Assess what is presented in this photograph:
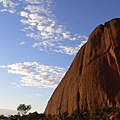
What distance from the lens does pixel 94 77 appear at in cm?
8312

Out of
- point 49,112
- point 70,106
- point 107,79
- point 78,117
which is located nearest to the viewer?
point 78,117

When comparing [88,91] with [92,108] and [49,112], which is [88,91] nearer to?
[92,108]

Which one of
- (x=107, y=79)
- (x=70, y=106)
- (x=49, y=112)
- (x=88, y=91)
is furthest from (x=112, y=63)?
(x=49, y=112)

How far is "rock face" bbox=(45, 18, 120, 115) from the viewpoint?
79750mm

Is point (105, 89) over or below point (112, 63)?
below

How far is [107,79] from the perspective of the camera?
81.2 meters

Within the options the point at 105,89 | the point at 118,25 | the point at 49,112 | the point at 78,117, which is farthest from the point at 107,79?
the point at 49,112

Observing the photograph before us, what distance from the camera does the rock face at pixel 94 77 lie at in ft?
262

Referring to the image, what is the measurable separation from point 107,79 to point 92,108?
9.66 m

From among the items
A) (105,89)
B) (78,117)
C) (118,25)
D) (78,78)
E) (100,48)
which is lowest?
(78,117)

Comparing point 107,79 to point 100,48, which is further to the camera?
point 100,48

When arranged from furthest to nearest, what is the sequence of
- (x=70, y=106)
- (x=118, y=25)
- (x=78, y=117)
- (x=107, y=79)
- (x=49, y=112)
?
1. (x=49, y=112)
2. (x=118, y=25)
3. (x=70, y=106)
4. (x=107, y=79)
5. (x=78, y=117)

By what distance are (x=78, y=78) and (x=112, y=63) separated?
12.5 metres

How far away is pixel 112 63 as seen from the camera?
8512cm
